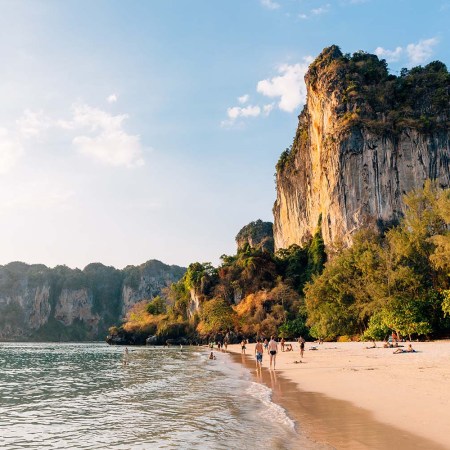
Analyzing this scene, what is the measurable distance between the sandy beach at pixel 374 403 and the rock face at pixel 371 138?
60682 millimetres

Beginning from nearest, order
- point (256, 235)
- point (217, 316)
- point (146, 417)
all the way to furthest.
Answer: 1. point (146, 417)
2. point (217, 316)
3. point (256, 235)

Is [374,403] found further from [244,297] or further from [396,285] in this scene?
[244,297]

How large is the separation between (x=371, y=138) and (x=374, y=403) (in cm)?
7686

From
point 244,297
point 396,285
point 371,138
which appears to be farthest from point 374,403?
point 244,297

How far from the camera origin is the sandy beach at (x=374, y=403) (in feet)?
30.3

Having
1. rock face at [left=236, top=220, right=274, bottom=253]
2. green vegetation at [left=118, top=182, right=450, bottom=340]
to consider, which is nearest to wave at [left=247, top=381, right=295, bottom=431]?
green vegetation at [left=118, top=182, right=450, bottom=340]

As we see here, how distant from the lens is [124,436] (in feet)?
35.1

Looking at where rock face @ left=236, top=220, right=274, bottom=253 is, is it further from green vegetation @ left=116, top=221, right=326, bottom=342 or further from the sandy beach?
the sandy beach

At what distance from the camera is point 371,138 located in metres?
82.7

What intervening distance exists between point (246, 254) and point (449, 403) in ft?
284

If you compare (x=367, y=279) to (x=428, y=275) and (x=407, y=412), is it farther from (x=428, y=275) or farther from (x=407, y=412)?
(x=407, y=412)

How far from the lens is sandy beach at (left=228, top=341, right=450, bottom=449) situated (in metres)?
9.25

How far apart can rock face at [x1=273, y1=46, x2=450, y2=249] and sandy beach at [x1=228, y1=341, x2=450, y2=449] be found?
60.7 m

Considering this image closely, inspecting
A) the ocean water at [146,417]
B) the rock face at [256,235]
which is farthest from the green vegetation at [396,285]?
the rock face at [256,235]
